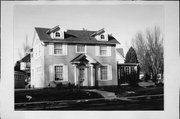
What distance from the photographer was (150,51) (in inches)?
200

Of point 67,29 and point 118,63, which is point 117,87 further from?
point 67,29

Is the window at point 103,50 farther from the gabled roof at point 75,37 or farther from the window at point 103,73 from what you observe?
the window at point 103,73

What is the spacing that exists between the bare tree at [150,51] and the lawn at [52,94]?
3.22ft

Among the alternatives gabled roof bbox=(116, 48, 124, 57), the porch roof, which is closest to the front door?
the porch roof

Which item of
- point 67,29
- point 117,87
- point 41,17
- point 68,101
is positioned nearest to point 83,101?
point 68,101

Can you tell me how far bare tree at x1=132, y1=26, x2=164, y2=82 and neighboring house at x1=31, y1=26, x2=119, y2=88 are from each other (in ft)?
1.33

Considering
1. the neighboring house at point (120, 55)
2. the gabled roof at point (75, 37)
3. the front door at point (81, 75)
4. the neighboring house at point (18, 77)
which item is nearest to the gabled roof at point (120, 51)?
the neighboring house at point (120, 55)

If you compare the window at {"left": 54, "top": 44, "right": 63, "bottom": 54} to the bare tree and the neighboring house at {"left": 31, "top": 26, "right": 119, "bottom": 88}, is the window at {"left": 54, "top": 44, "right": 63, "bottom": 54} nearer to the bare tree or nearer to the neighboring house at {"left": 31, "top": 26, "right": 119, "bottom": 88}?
the neighboring house at {"left": 31, "top": 26, "right": 119, "bottom": 88}

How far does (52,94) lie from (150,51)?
1836mm

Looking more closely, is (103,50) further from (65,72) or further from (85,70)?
(65,72)

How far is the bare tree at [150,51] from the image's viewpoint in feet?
16.5

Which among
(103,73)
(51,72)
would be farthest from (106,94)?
(51,72)

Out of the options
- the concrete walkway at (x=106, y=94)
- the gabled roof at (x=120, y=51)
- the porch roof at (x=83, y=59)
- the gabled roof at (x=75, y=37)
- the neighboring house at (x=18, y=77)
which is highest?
the gabled roof at (x=75, y=37)

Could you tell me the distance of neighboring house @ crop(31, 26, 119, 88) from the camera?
5.09 metres
